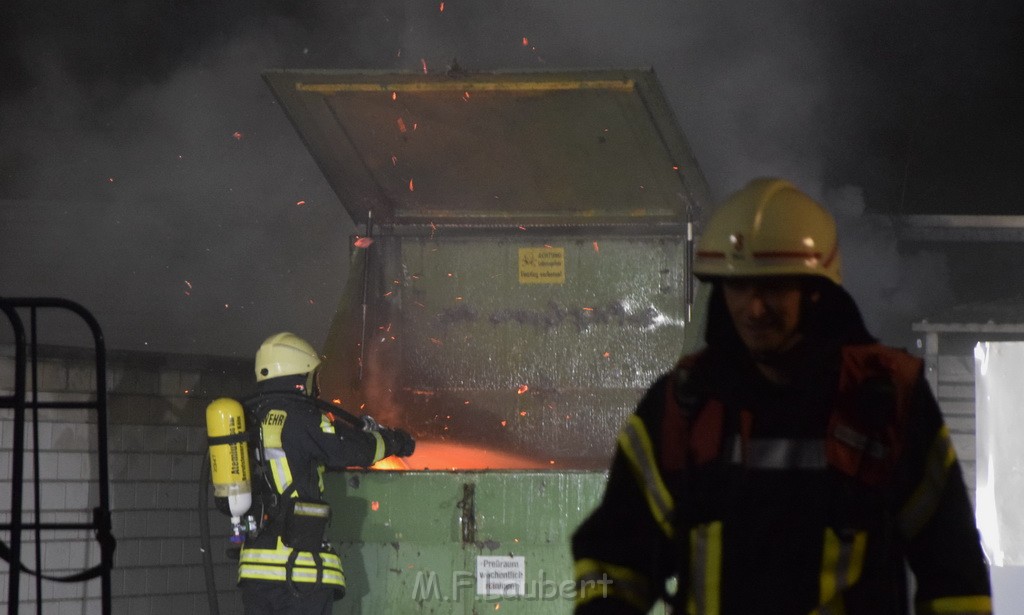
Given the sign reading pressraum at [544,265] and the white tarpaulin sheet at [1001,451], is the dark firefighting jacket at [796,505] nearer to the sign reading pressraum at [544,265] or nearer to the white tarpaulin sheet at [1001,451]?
the white tarpaulin sheet at [1001,451]

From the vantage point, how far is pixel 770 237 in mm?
2170

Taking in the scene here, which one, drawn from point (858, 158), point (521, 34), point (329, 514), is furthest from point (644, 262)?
point (858, 158)

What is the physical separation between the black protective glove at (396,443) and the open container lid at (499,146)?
139 centimetres

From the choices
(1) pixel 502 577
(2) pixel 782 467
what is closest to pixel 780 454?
(2) pixel 782 467

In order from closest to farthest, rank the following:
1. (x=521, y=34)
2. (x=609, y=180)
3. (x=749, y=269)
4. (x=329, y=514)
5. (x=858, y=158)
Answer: (x=749, y=269), (x=329, y=514), (x=609, y=180), (x=521, y=34), (x=858, y=158)

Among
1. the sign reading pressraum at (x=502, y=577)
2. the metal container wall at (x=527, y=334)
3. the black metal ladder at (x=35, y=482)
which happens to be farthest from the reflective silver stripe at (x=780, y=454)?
the metal container wall at (x=527, y=334)

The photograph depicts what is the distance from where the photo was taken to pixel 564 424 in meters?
6.43

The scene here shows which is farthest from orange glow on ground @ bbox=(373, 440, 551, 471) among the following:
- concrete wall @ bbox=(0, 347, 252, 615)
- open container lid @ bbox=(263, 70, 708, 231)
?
open container lid @ bbox=(263, 70, 708, 231)

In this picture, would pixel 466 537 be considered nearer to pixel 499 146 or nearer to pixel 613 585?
pixel 499 146

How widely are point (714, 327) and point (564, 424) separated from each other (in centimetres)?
422

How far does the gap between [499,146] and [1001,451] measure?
100 inches

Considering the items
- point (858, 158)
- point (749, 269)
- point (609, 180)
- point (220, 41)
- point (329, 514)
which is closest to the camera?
point (749, 269)

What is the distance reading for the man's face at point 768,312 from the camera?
2135 millimetres

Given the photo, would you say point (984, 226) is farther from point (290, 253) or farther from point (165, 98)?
point (165, 98)
